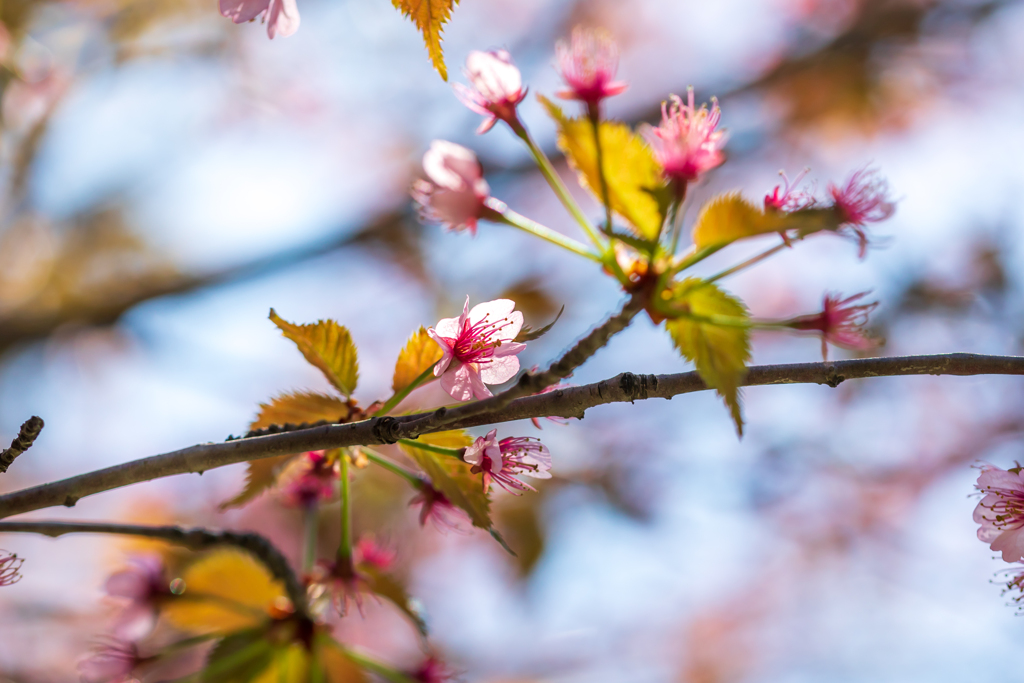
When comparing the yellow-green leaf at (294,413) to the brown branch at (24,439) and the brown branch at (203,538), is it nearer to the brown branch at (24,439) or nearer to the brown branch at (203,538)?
the brown branch at (203,538)

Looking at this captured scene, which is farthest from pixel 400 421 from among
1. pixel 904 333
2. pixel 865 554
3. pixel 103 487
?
pixel 865 554

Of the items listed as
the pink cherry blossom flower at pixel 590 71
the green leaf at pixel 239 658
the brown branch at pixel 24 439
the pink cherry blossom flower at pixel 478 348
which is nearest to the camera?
the brown branch at pixel 24 439

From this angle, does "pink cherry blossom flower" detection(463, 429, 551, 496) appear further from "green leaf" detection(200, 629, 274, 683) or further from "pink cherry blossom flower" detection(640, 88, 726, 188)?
"green leaf" detection(200, 629, 274, 683)

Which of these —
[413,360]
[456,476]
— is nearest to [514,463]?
[456,476]

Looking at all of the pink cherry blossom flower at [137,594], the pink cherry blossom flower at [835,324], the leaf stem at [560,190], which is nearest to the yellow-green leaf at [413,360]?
the leaf stem at [560,190]

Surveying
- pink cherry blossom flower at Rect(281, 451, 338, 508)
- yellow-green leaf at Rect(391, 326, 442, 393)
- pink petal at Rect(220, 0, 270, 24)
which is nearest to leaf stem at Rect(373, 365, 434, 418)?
yellow-green leaf at Rect(391, 326, 442, 393)

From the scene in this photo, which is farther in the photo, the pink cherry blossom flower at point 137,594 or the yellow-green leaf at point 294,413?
the pink cherry blossom flower at point 137,594
